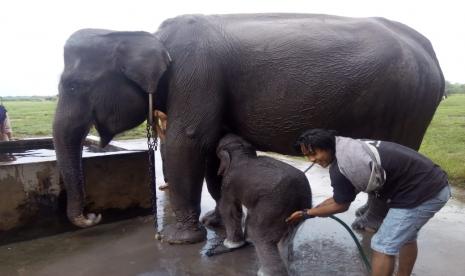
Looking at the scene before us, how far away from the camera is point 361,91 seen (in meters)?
A: 3.65

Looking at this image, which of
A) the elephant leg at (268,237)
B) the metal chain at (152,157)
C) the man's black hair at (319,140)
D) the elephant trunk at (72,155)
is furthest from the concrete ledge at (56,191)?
the man's black hair at (319,140)

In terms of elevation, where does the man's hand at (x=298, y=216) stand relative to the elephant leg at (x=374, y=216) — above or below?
above

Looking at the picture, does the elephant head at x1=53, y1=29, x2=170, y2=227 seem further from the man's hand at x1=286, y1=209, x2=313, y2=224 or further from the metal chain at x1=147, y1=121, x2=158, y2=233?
the man's hand at x1=286, y1=209, x2=313, y2=224

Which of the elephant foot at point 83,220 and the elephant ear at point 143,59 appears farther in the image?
the elephant foot at point 83,220

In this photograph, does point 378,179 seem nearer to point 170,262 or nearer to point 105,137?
point 170,262

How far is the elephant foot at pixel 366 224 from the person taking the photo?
14.0ft

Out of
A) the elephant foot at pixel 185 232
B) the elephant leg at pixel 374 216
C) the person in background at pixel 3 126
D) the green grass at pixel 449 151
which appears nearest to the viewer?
the elephant foot at pixel 185 232

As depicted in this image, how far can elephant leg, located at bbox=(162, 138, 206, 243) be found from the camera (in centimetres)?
371

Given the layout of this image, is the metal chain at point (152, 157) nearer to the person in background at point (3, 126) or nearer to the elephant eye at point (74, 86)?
the elephant eye at point (74, 86)

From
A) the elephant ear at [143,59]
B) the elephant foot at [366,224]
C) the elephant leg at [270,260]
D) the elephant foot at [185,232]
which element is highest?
the elephant ear at [143,59]

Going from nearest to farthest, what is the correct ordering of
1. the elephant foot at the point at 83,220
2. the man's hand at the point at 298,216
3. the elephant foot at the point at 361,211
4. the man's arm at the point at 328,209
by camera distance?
1. the man's arm at the point at 328,209
2. the man's hand at the point at 298,216
3. the elephant foot at the point at 83,220
4. the elephant foot at the point at 361,211

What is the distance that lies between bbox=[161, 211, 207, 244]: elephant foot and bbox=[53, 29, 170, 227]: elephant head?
738mm

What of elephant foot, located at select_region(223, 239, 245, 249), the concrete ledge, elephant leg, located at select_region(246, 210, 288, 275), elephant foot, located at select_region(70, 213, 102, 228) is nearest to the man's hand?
elephant leg, located at select_region(246, 210, 288, 275)

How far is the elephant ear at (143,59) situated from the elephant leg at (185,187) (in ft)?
1.75
